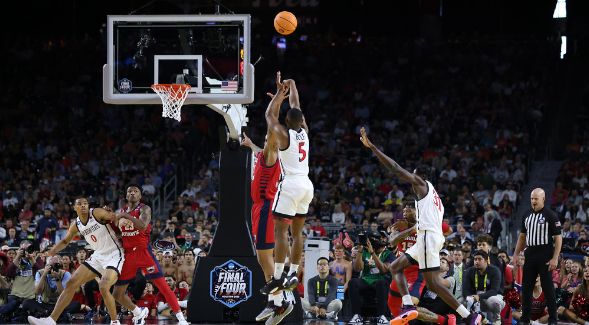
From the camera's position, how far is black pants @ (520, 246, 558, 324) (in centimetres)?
983

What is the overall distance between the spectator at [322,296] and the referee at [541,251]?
303 centimetres

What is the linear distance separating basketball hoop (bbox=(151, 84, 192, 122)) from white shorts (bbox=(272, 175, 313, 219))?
249 cm

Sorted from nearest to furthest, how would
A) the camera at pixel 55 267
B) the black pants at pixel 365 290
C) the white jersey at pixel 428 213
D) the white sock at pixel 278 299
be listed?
1. the white sock at pixel 278 299
2. the white jersey at pixel 428 213
3. the black pants at pixel 365 290
4. the camera at pixel 55 267

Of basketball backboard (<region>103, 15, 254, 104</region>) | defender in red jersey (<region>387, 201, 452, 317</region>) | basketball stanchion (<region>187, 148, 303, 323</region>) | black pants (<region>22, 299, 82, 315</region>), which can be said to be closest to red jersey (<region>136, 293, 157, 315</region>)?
black pants (<region>22, 299, 82, 315</region>)

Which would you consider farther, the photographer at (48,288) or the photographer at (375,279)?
the photographer at (48,288)

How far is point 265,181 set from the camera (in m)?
9.23

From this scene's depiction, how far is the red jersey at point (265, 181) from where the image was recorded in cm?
920

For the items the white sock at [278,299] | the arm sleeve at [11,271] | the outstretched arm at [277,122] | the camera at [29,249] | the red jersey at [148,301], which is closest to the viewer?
the outstretched arm at [277,122]

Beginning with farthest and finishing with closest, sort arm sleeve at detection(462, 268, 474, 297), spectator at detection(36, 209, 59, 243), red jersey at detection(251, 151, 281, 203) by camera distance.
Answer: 1. spectator at detection(36, 209, 59, 243)
2. arm sleeve at detection(462, 268, 474, 297)
3. red jersey at detection(251, 151, 281, 203)

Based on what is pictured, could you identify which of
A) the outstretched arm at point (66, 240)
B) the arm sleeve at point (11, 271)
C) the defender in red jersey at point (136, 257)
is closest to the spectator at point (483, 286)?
the defender in red jersey at point (136, 257)

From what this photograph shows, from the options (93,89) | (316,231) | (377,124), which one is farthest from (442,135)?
(93,89)

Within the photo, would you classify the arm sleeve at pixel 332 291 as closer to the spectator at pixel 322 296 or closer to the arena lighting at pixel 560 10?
the spectator at pixel 322 296

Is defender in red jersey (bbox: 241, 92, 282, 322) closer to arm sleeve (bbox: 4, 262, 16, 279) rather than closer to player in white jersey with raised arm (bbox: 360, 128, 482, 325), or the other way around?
player in white jersey with raised arm (bbox: 360, 128, 482, 325)

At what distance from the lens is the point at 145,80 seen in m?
10.4
